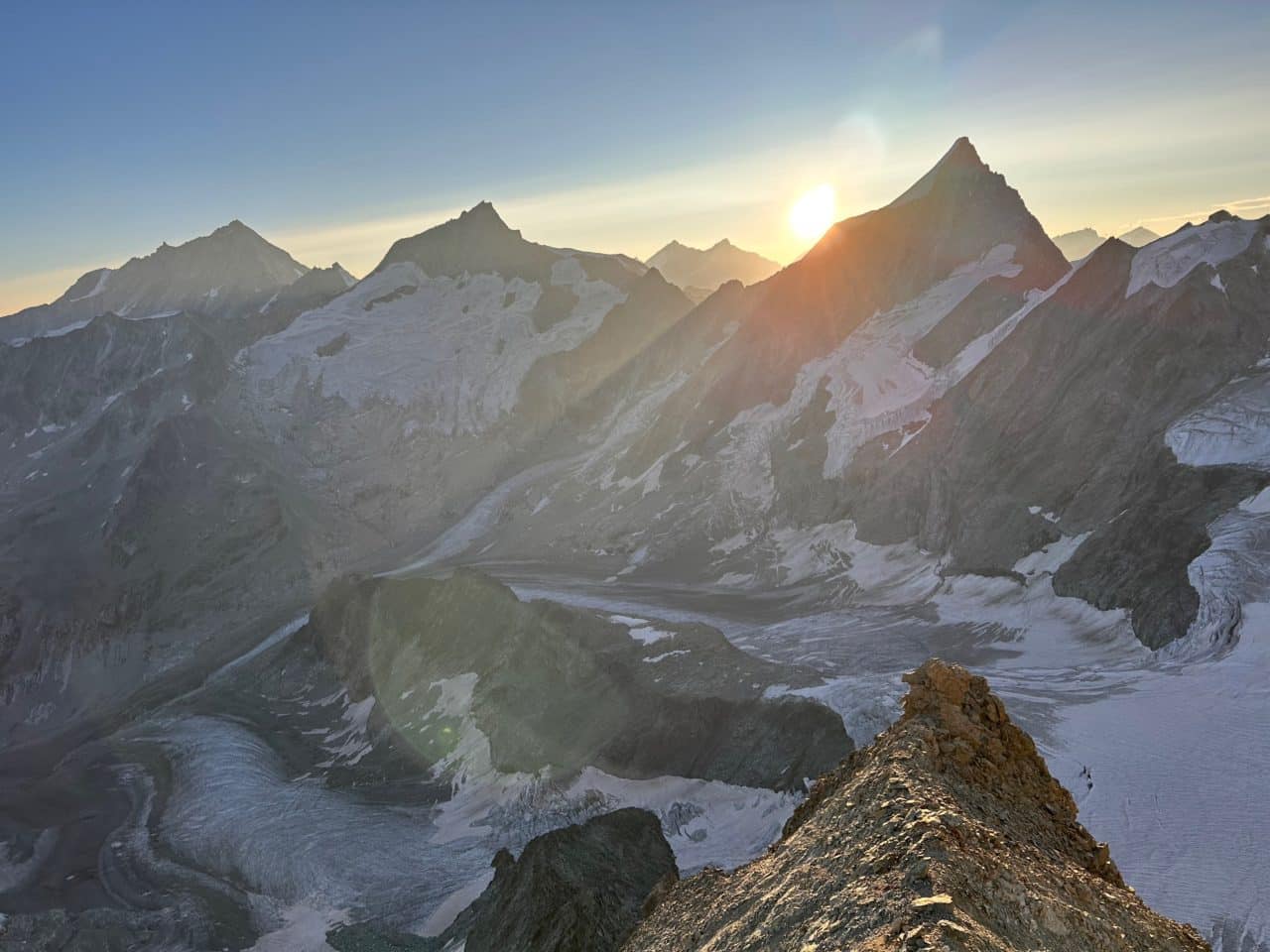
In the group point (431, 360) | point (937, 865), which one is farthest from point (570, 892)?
point (431, 360)

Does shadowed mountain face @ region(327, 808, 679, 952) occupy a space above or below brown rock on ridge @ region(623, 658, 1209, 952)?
below

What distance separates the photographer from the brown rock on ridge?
→ 11656 mm

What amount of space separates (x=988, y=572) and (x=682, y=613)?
27981 millimetres

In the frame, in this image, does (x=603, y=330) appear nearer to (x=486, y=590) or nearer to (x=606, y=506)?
(x=606, y=506)

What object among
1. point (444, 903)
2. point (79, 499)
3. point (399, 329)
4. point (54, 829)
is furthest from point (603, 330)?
point (444, 903)

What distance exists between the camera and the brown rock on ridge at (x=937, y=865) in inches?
459

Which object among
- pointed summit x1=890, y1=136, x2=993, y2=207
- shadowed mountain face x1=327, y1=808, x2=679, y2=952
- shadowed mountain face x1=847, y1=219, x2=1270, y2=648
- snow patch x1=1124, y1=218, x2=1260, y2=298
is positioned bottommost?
shadowed mountain face x1=327, y1=808, x2=679, y2=952

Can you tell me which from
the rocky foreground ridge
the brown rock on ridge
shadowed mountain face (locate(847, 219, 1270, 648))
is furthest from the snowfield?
the brown rock on ridge

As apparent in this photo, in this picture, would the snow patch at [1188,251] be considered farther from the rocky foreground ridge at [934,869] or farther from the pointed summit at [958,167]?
the rocky foreground ridge at [934,869]

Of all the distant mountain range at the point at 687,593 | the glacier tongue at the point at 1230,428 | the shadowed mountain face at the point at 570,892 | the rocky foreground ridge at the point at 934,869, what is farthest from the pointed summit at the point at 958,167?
the rocky foreground ridge at the point at 934,869

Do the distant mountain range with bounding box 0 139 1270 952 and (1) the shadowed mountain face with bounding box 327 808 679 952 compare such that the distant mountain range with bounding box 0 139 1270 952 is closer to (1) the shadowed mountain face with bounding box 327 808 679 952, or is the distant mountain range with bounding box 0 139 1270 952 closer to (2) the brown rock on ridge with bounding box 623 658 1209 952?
(2) the brown rock on ridge with bounding box 623 658 1209 952

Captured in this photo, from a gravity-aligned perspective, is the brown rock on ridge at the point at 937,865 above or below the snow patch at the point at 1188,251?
below

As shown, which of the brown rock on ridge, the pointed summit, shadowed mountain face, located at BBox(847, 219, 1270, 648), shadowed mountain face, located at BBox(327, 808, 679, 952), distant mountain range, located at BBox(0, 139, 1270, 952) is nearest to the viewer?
the brown rock on ridge

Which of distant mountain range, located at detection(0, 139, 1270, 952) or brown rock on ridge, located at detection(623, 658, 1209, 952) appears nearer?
brown rock on ridge, located at detection(623, 658, 1209, 952)
